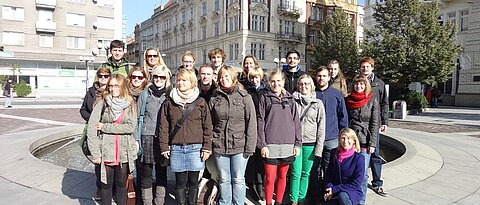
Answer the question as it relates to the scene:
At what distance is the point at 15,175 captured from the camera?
539 cm

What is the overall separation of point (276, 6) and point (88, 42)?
81.4ft

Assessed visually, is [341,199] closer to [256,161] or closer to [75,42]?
[256,161]

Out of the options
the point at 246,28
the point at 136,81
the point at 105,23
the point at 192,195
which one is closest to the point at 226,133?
the point at 192,195

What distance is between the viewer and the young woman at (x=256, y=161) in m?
4.55

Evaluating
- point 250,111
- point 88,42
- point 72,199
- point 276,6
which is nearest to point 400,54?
point 250,111

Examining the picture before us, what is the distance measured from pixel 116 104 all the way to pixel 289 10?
39428 mm

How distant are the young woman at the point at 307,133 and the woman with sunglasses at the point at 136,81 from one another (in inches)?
83.6

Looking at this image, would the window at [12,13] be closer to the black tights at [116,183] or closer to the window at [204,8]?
the window at [204,8]

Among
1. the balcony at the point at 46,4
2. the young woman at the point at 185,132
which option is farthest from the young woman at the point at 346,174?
the balcony at the point at 46,4

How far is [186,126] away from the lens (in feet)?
12.5

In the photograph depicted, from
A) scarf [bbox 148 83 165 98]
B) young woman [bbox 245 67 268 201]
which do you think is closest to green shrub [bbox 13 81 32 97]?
scarf [bbox 148 83 165 98]

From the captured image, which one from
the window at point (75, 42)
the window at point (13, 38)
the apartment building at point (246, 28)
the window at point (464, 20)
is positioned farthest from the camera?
the window at point (75, 42)

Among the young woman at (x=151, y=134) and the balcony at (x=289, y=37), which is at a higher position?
the balcony at (x=289, y=37)

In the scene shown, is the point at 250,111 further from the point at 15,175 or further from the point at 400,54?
the point at 400,54
